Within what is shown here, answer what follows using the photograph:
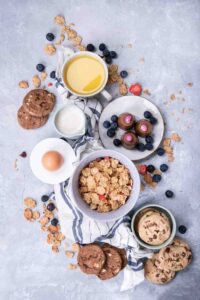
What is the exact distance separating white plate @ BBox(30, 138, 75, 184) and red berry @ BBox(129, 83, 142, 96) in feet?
0.98

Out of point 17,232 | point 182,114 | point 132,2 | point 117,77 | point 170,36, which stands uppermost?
point 132,2

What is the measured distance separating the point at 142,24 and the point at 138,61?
0.14 metres

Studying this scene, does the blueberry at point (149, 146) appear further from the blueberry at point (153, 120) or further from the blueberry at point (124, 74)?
the blueberry at point (124, 74)

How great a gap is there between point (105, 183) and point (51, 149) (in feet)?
0.80

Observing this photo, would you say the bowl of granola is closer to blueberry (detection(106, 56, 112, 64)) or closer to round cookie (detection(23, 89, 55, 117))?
round cookie (detection(23, 89, 55, 117))

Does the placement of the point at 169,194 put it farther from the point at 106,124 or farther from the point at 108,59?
the point at 108,59

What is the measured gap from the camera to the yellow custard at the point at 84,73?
165 cm

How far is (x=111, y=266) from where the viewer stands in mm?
1604

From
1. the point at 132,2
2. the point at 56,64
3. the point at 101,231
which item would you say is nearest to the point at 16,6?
the point at 56,64

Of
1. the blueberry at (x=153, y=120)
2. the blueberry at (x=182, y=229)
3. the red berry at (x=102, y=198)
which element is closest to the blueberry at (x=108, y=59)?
the blueberry at (x=153, y=120)

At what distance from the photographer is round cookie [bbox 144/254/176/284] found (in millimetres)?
1580

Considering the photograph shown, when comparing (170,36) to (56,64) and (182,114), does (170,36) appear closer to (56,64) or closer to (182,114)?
(182,114)

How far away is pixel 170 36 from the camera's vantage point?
175 cm

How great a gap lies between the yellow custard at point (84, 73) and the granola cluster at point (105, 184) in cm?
28
